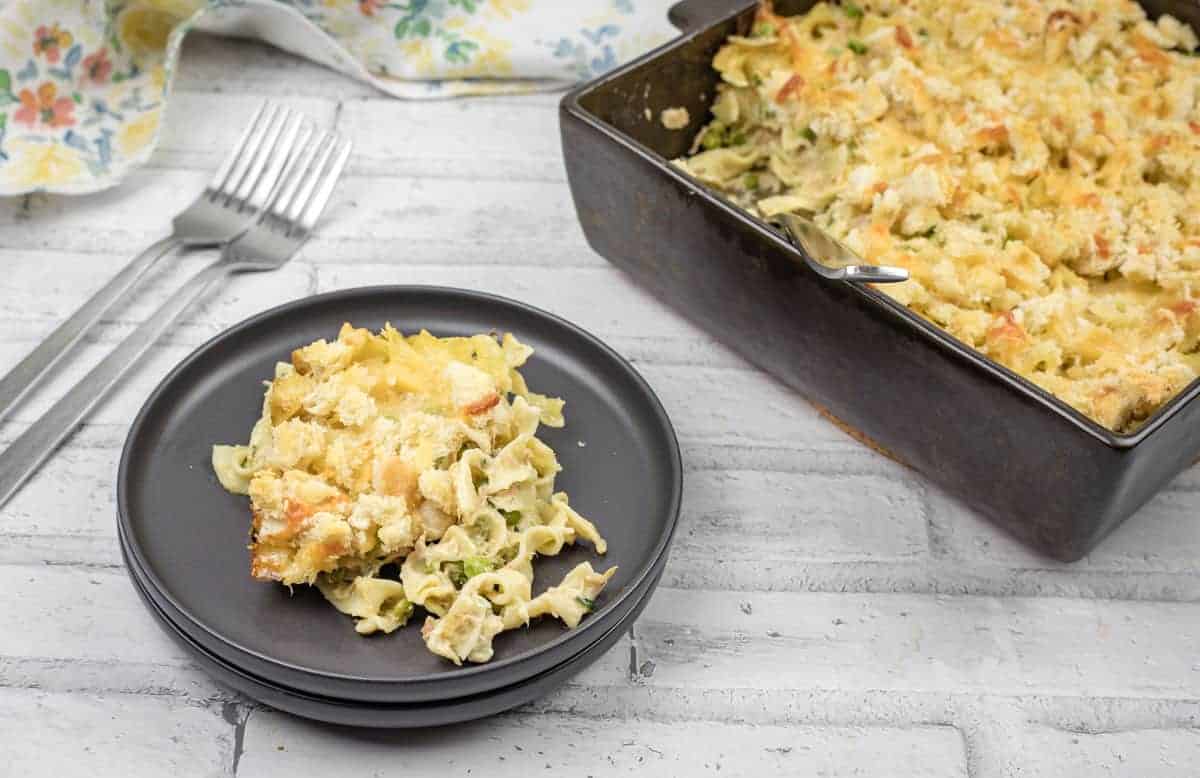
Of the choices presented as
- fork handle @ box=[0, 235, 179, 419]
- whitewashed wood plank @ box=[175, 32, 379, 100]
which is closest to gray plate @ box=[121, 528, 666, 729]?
fork handle @ box=[0, 235, 179, 419]

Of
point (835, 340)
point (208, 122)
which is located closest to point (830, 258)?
point (835, 340)

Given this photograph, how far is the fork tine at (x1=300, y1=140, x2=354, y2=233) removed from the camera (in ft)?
7.00

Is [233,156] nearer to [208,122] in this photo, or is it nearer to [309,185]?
[309,185]

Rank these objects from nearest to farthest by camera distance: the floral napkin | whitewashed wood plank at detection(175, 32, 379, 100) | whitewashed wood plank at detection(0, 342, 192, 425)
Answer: whitewashed wood plank at detection(0, 342, 192, 425) < the floral napkin < whitewashed wood plank at detection(175, 32, 379, 100)

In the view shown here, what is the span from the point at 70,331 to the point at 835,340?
1036mm

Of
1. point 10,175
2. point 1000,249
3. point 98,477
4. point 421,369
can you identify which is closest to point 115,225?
point 10,175

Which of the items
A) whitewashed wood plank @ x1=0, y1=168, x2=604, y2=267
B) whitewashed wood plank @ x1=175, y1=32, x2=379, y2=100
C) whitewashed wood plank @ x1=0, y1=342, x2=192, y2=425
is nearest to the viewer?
whitewashed wood plank @ x1=0, y1=342, x2=192, y2=425

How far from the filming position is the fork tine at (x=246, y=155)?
84.4 inches

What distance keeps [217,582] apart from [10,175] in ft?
3.41

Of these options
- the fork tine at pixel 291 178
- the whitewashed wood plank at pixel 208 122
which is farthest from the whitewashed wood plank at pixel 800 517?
the whitewashed wood plank at pixel 208 122

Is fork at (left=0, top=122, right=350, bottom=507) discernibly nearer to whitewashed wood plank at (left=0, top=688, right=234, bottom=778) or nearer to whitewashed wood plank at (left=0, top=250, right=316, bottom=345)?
whitewashed wood plank at (left=0, top=250, right=316, bottom=345)

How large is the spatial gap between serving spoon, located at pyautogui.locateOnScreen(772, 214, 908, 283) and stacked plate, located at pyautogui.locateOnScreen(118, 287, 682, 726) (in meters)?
0.26

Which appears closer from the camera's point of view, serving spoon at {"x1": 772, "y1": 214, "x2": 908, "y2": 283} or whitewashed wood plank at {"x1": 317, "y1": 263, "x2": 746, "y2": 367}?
serving spoon at {"x1": 772, "y1": 214, "x2": 908, "y2": 283}

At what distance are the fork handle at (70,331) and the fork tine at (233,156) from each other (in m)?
0.13
